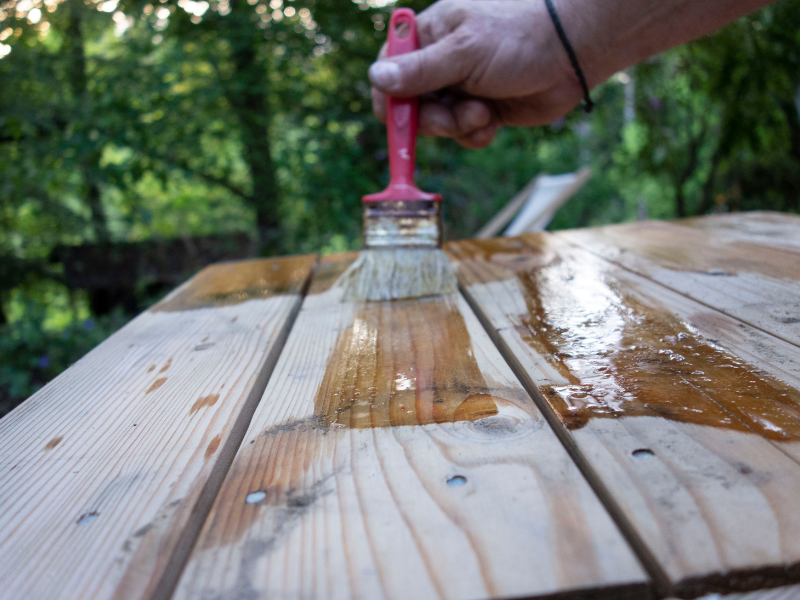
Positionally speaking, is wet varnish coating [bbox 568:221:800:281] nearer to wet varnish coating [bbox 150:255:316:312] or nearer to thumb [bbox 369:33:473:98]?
thumb [bbox 369:33:473:98]

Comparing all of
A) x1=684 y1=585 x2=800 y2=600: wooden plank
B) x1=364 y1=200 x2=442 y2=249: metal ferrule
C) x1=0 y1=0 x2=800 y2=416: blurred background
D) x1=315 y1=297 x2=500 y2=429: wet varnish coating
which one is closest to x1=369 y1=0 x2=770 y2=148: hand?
x1=364 y1=200 x2=442 y2=249: metal ferrule

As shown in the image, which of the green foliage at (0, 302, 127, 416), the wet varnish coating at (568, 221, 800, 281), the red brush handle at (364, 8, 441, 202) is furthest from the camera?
the green foliage at (0, 302, 127, 416)

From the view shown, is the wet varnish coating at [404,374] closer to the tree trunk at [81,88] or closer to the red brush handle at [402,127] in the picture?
the red brush handle at [402,127]

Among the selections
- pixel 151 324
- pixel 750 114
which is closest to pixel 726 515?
pixel 151 324

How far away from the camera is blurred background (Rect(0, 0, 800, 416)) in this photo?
2.74 m

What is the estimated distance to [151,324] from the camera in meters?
1.12

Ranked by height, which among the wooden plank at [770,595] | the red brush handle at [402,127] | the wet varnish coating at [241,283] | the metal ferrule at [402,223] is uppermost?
the red brush handle at [402,127]

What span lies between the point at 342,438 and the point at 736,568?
1.14 feet

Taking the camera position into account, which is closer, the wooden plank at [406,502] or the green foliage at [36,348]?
the wooden plank at [406,502]

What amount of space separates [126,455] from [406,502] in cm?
31

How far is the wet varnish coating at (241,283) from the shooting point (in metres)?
1.27

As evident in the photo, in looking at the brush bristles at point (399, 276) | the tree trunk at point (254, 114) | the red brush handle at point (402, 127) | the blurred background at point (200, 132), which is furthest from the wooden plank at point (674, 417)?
the tree trunk at point (254, 114)

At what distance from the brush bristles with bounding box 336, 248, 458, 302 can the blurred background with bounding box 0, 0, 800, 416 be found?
6.09ft

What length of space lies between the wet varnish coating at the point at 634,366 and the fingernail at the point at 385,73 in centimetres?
68
